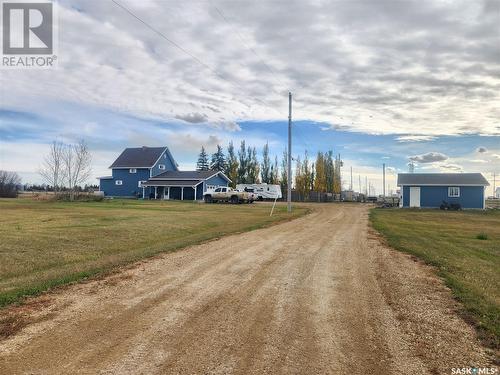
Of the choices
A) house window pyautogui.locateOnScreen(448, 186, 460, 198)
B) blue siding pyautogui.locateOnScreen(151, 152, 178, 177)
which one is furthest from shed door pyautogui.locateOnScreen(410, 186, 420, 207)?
blue siding pyautogui.locateOnScreen(151, 152, 178, 177)

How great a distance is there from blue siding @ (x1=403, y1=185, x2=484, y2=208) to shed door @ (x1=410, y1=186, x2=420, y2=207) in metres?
0.32

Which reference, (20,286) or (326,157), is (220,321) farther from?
(326,157)

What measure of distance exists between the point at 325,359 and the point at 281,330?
91 centimetres

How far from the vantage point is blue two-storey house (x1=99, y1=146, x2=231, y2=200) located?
5472 centimetres

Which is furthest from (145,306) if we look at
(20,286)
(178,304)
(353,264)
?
(353,264)

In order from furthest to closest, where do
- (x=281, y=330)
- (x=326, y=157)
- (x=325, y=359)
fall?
(x=326, y=157)
(x=281, y=330)
(x=325, y=359)

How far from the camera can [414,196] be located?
45156 mm

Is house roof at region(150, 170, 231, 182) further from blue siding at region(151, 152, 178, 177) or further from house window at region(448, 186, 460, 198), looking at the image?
house window at region(448, 186, 460, 198)

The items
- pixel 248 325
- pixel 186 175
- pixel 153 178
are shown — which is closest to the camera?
pixel 248 325

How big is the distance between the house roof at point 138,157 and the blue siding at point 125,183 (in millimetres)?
773

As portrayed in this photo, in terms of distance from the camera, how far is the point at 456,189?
43.9 meters

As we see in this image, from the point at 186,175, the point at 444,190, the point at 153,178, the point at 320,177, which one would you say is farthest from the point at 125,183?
the point at 444,190

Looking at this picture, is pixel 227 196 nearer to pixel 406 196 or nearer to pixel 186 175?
pixel 186 175

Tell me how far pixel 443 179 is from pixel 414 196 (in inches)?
155
